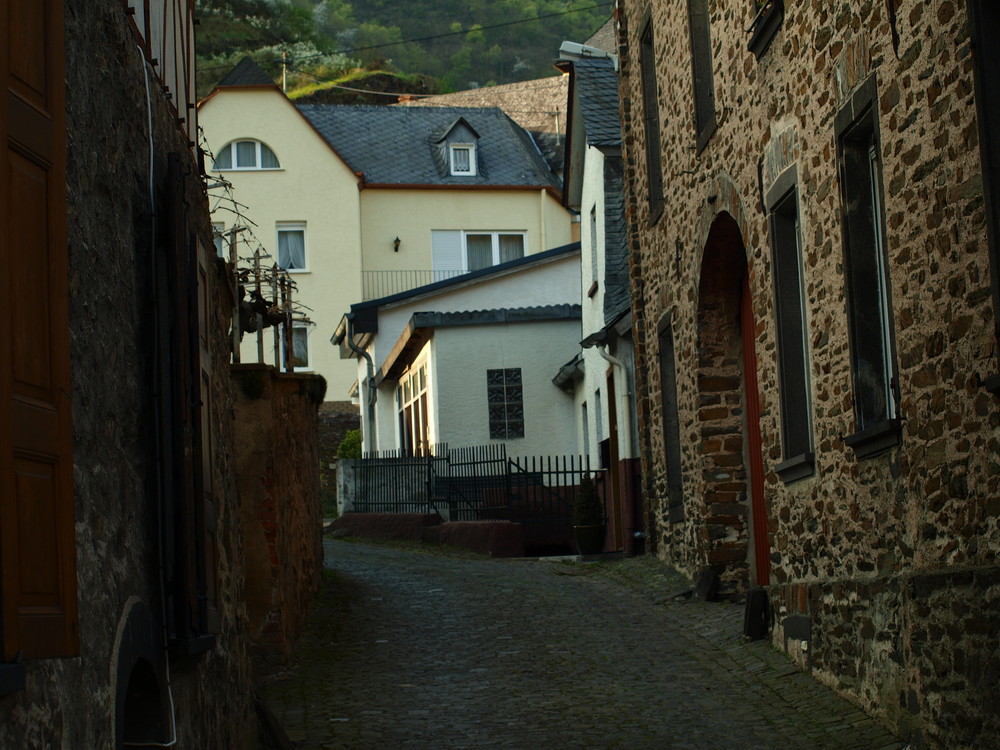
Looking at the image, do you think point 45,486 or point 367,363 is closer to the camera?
point 45,486

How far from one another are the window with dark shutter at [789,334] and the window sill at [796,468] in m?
0.02

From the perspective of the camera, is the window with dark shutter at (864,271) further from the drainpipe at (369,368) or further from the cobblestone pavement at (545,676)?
the drainpipe at (369,368)

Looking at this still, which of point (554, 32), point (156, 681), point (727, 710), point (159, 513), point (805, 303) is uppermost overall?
point (554, 32)

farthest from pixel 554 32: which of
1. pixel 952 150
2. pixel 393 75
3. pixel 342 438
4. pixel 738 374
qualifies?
pixel 952 150

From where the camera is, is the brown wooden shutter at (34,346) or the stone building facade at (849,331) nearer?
the brown wooden shutter at (34,346)

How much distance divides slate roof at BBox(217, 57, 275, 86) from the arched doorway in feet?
91.0

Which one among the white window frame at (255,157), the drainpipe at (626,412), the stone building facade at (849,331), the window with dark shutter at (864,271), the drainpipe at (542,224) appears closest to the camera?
the stone building facade at (849,331)

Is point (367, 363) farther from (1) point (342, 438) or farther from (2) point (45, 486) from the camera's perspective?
(2) point (45, 486)

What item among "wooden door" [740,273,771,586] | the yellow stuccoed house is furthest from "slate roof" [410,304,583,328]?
"wooden door" [740,273,771,586]

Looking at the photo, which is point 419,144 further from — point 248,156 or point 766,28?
point 766,28

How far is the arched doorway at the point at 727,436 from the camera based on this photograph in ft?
41.8

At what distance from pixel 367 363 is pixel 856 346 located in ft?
78.1

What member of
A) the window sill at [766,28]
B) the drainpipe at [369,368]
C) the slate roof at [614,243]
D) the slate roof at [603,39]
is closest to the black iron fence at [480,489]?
the slate roof at [614,243]

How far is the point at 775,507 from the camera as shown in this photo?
10367mm
